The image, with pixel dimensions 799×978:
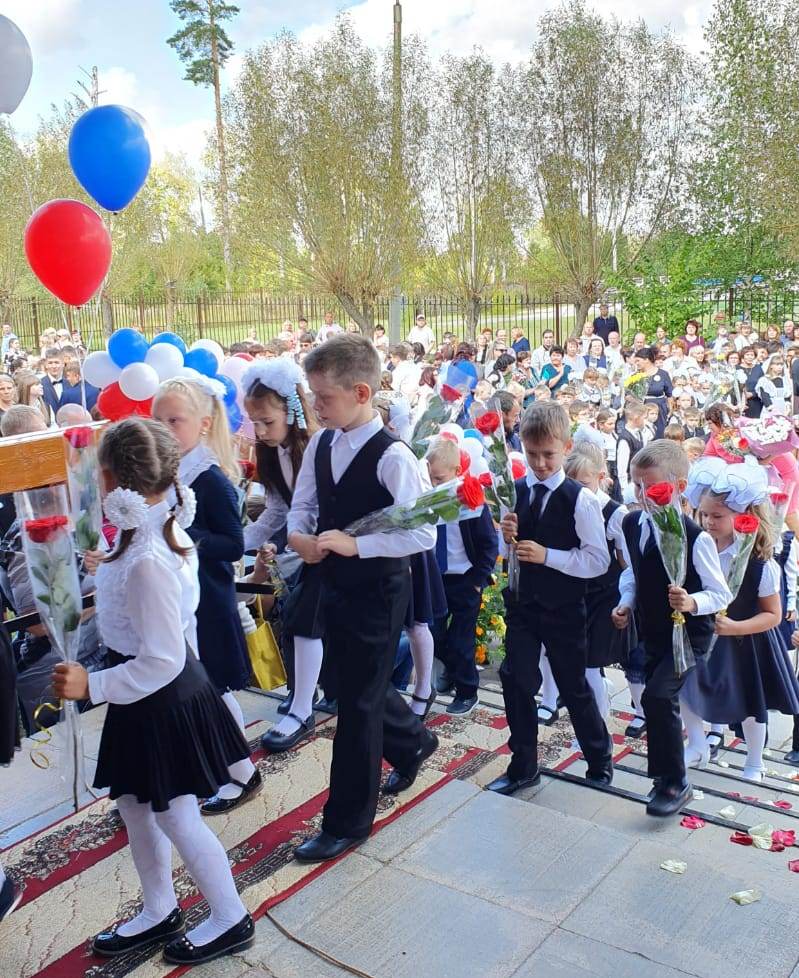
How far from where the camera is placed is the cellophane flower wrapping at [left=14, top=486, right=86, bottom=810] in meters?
3.09

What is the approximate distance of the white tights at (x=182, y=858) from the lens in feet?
8.65

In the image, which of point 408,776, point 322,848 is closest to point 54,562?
point 322,848

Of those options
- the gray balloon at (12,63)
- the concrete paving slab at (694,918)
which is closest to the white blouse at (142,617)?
the concrete paving slab at (694,918)

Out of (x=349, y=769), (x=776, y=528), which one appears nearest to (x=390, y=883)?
(x=349, y=769)

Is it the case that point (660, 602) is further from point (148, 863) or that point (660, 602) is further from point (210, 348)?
point (210, 348)

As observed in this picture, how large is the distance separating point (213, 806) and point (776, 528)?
2817mm

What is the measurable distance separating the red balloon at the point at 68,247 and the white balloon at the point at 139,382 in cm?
98

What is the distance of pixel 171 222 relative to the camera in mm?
36250

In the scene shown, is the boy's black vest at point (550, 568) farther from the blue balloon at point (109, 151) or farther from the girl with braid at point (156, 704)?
the blue balloon at point (109, 151)

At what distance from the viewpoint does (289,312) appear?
28.2m

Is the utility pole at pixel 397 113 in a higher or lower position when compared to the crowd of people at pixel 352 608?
higher

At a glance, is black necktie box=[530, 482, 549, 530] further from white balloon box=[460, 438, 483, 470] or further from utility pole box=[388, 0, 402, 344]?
utility pole box=[388, 0, 402, 344]

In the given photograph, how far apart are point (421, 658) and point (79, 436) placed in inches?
86.4

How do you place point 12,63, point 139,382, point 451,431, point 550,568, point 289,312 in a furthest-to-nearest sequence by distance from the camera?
point 289,312 → point 451,431 → point 139,382 → point 12,63 → point 550,568
